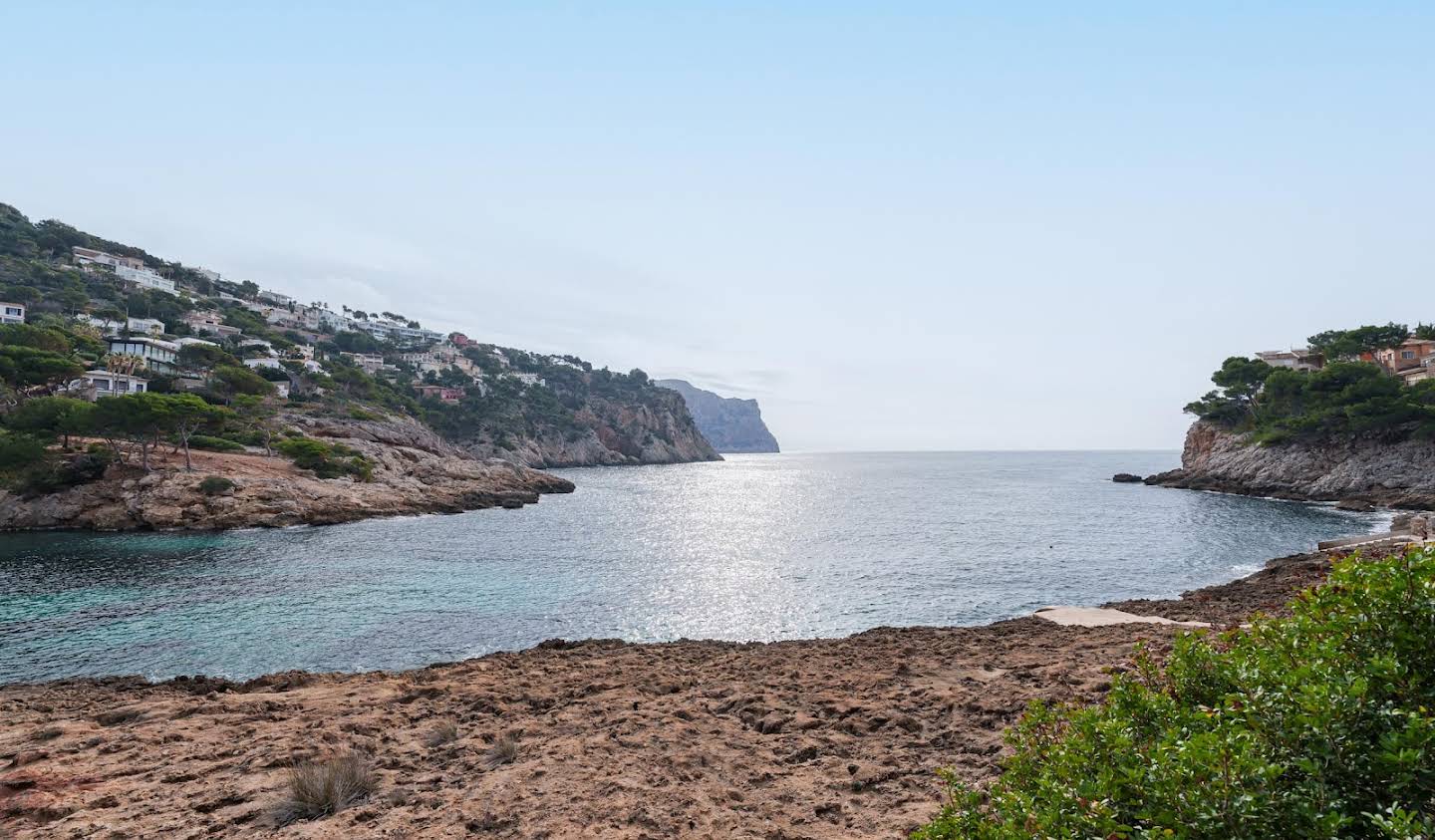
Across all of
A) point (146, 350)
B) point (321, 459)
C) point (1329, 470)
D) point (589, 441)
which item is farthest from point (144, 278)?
point (1329, 470)

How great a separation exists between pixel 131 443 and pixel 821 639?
6862 cm

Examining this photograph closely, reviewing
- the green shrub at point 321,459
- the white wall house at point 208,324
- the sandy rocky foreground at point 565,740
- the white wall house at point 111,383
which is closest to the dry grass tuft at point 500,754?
the sandy rocky foreground at point 565,740

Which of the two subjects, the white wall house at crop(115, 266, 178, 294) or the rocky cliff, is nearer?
the rocky cliff

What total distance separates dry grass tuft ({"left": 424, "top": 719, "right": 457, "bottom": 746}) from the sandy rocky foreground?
200 millimetres

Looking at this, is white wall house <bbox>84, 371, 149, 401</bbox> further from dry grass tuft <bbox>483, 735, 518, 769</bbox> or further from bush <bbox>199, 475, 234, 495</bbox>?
dry grass tuft <bbox>483, 735, 518, 769</bbox>

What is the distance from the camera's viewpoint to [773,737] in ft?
37.3

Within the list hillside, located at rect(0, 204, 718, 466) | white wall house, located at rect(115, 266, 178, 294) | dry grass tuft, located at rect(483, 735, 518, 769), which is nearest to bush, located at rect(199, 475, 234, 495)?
hillside, located at rect(0, 204, 718, 466)

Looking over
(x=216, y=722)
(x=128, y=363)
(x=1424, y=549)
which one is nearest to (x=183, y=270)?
(x=128, y=363)

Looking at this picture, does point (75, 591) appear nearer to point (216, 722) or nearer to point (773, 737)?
point (216, 722)

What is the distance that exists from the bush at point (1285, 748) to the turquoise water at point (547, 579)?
64.6 feet

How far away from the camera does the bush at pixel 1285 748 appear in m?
3.27

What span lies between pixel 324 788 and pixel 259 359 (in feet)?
389

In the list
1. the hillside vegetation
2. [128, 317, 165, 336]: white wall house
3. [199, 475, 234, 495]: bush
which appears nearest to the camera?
[199, 475, 234, 495]: bush

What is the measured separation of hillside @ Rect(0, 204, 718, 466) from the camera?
272 ft
